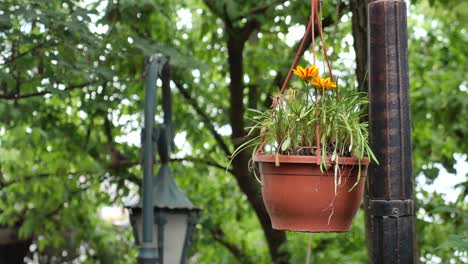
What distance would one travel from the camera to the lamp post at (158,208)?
3719mm

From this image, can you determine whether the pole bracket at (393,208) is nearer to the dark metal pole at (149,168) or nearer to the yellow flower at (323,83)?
the yellow flower at (323,83)

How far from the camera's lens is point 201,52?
282 inches

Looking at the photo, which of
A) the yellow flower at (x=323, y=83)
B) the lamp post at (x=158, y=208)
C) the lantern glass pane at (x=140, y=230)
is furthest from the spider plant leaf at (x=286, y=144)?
the lantern glass pane at (x=140, y=230)

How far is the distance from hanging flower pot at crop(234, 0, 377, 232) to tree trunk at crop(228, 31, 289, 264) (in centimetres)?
434

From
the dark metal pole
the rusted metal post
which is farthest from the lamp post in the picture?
the rusted metal post

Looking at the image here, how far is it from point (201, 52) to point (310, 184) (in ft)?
17.7

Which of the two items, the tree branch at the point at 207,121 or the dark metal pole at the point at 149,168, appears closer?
the dark metal pole at the point at 149,168

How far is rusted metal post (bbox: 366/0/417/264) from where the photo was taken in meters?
1.56

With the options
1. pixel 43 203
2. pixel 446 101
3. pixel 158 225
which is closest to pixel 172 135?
pixel 158 225

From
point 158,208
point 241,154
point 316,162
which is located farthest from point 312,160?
point 241,154

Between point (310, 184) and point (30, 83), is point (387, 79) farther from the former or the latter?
point (30, 83)

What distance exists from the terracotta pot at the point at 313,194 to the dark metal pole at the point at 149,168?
1889 millimetres

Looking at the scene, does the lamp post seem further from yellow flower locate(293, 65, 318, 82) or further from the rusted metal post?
the rusted metal post

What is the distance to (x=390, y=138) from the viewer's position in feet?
5.20
